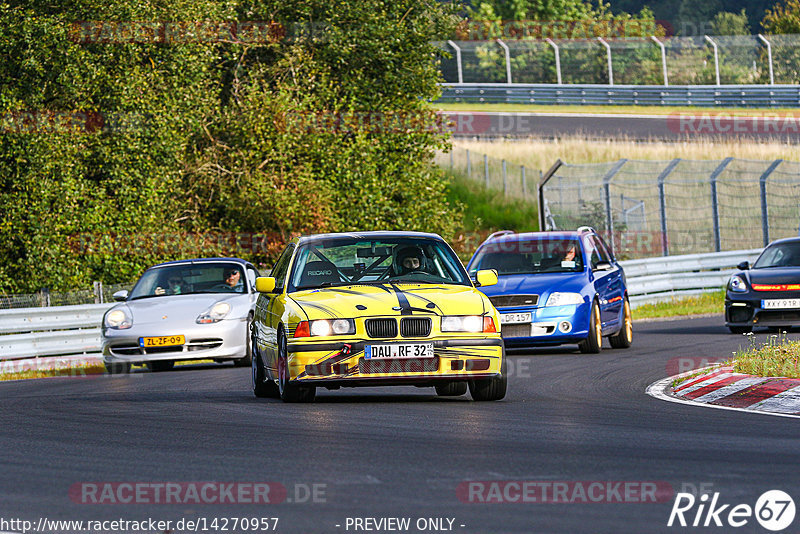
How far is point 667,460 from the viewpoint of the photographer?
820 cm

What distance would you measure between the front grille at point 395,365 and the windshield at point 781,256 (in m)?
11.2

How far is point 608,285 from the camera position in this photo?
1884 centimetres

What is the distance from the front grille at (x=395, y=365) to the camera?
11.5 m

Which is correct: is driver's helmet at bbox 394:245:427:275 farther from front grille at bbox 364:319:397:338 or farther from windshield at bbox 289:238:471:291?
front grille at bbox 364:319:397:338

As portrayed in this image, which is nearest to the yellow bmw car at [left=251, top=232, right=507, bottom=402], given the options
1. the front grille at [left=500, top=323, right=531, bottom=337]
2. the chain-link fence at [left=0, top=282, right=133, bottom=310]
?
the front grille at [left=500, top=323, right=531, bottom=337]

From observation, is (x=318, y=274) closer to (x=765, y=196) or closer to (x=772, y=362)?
(x=772, y=362)

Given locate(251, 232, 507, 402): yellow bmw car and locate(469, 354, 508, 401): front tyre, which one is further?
locate(469, 354, 508, 401): front tyre

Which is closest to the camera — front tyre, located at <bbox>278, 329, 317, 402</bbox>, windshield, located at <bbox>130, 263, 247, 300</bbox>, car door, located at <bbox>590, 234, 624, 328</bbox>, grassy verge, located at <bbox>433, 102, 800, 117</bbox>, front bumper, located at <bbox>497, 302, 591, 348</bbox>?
front tyre, located at <bbox>278, 329, 317, 402</bbox>

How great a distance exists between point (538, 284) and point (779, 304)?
4.37 meters

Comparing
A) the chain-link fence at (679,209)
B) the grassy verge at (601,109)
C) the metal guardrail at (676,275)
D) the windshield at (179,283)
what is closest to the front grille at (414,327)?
the windshield at (179,283)

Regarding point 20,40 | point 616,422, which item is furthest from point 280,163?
point 616,422

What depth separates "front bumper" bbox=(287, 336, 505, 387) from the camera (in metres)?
11.5

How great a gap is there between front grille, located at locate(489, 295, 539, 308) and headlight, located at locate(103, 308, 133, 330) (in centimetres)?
463

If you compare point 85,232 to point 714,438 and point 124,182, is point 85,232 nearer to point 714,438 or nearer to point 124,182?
point 124,182
